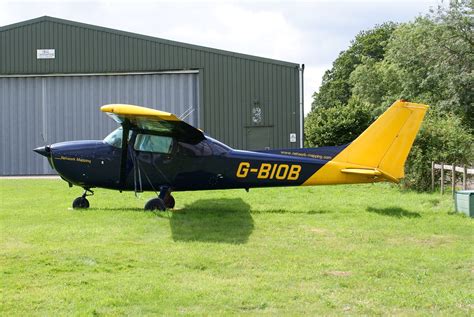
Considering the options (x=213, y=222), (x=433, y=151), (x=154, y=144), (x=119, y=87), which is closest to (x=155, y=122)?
(x=154, y=144)

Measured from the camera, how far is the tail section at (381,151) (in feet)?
37.9

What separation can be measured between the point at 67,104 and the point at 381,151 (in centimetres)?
1825

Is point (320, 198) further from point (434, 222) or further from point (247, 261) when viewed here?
point (247, 261)

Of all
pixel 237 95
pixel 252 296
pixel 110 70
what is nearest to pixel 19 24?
pixel 110 70

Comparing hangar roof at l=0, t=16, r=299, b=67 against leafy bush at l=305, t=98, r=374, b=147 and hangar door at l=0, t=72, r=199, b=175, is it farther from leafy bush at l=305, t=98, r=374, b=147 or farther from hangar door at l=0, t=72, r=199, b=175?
leafy bush at l=305, t=98, r=374, b=147

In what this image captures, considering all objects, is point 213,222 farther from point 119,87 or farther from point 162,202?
point 119,87

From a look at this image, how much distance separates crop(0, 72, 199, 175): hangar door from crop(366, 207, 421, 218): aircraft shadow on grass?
49.3 ft

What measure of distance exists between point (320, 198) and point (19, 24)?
18.0 meters

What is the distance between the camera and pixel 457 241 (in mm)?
8586

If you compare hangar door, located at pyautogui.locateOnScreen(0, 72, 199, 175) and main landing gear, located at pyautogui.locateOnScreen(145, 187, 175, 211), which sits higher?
hangar door, located at pyautogui.locateOnScreen(0, 72, 199, 175)

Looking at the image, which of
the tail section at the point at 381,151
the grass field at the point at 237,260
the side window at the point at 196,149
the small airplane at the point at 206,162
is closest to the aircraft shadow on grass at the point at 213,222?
the grass field at the point at 237,260

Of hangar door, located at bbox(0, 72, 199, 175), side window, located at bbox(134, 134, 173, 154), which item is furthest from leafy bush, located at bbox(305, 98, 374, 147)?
side window, located at bbox(134, 134, 173, 154)

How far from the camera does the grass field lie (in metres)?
5.34

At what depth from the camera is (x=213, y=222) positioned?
10.4 meters
